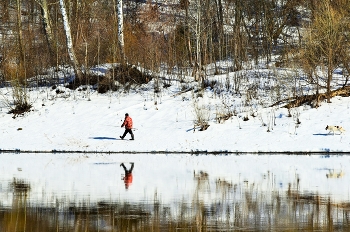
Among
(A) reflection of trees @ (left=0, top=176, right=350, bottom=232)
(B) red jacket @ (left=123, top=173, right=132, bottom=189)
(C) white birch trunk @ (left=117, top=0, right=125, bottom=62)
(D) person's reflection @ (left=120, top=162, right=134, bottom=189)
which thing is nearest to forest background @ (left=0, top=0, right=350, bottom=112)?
(C) white birch trunk @ (left=117, top=0, right=125, bottom=62)

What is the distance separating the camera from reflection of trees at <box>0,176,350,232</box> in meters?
12.9

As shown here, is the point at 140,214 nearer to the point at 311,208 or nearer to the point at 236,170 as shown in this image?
the point at 311,208

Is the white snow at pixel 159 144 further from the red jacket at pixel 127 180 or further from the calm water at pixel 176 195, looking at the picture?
the red jacket at pixel 127 180

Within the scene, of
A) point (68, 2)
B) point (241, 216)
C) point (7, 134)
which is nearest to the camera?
point (241, 216)

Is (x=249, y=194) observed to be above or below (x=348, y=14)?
below

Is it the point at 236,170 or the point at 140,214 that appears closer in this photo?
the point at 140,214

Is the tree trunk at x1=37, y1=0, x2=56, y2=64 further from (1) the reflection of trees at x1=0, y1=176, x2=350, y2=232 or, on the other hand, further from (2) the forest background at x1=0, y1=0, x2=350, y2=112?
(1) the reflection of trees at x1=0, y1=176, x2=350, y2=232

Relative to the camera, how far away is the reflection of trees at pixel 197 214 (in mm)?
12883

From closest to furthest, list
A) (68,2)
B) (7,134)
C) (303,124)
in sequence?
(303,124), (7,134), (68,2)

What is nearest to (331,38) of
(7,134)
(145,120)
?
→ (145,120)

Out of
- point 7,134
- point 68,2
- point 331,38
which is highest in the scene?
point 68,2

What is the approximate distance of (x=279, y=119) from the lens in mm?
36156

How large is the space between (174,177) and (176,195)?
4111 millimetres

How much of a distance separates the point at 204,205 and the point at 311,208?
2474mm
